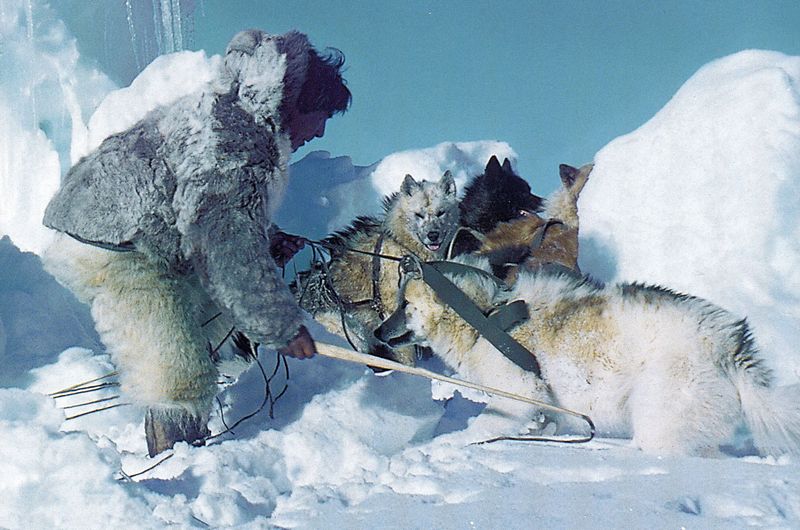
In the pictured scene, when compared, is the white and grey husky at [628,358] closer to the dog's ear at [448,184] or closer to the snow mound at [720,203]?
the snow mound at [720,203]

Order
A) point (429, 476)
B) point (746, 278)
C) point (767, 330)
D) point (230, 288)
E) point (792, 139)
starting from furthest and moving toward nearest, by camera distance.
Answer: point (792, 139) < point (746, 278) < point (767, 330) < point (230, 288) < point (429, 476)

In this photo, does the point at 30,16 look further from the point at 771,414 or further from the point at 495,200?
the point at 771,414

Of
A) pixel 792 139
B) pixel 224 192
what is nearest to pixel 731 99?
pixel 792 139

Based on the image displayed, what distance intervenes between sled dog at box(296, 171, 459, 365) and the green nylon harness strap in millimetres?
977

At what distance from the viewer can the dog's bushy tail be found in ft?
9.38

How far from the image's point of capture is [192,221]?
9.75 ft

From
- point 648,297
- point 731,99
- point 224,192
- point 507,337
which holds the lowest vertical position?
point 507,337

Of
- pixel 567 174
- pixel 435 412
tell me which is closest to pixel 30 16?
pixel 567 174

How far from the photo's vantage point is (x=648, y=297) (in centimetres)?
340

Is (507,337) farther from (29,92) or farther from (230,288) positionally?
(29,92)

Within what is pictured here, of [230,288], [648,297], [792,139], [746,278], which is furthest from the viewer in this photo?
[792,139]

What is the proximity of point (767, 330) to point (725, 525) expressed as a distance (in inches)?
134

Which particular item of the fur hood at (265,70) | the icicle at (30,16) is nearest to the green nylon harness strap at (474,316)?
the fur hood at (265,70)

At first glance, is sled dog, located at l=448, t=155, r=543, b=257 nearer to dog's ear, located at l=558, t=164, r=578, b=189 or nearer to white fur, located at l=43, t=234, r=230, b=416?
dog's ear, located at l=558, t=164, r=578, b=189
